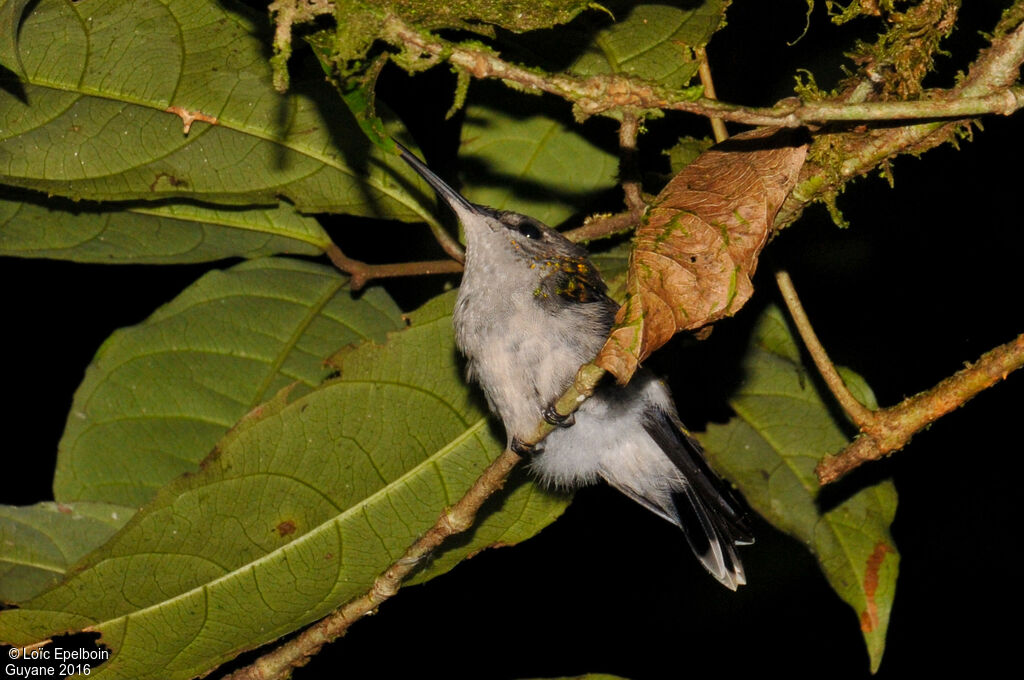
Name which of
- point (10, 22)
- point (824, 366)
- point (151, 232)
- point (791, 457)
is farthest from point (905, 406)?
point (151, 232)

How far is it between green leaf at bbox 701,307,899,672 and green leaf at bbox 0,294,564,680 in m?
0.71

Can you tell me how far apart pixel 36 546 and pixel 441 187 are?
1761 mm

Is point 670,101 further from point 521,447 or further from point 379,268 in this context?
point 379,268

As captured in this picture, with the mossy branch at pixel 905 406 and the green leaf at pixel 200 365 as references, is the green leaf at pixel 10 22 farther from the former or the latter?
the mossy branch at pixel 905 406

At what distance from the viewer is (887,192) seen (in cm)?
305

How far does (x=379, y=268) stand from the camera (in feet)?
10.5

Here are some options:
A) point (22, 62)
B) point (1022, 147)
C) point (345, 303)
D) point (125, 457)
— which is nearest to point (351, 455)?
point (345, 303)

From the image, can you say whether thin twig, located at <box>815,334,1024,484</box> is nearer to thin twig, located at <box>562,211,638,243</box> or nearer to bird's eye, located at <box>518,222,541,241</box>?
thin twig, located at <box>562,211,638,243</box>

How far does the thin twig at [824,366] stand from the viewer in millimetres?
2242

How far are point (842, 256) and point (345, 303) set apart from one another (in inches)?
70.1

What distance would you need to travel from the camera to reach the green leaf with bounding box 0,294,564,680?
256cm

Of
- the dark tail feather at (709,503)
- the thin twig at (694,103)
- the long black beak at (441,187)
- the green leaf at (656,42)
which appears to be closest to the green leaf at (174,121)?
the long black beak at (441,187)

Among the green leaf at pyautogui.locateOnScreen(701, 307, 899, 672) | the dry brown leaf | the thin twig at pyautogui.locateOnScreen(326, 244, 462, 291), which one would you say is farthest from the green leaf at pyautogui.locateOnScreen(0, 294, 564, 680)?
the dry brown leaf

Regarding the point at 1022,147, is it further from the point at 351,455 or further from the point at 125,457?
the point at 125,457
